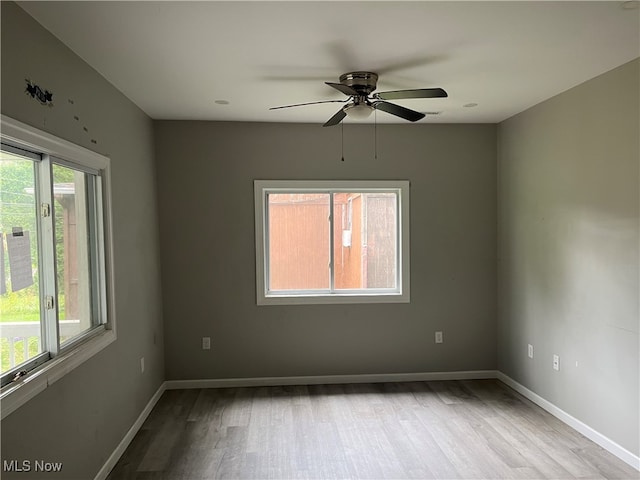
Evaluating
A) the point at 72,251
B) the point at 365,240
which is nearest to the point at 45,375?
the point at 72,251

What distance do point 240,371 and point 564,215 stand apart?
318 cm

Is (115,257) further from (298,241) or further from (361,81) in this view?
(361,81)

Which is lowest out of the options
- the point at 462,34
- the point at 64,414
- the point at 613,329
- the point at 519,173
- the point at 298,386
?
the point at 298,386

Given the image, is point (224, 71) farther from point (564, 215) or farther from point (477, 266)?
point (477, 266)

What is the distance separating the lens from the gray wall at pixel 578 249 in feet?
9.09

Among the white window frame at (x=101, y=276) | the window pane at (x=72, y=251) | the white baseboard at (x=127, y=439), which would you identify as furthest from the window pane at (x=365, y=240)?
the window pane at (x=72, y=251)

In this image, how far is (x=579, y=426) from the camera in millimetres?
3211

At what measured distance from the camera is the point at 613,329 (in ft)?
9.48

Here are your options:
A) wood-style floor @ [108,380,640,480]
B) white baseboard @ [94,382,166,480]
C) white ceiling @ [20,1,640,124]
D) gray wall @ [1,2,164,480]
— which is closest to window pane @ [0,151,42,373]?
gray wall @ [1,2,164,480]

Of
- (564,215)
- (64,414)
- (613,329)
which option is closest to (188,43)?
(64,414)

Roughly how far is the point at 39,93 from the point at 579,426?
4.03m

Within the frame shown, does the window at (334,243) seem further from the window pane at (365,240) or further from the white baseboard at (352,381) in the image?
the white baseboard at (352,381)

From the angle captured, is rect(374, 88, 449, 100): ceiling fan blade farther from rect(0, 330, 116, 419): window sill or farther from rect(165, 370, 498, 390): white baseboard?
rect(165, 370, 498, 390): white baseboard

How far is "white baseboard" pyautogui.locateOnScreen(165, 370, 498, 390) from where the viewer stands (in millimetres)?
4180
